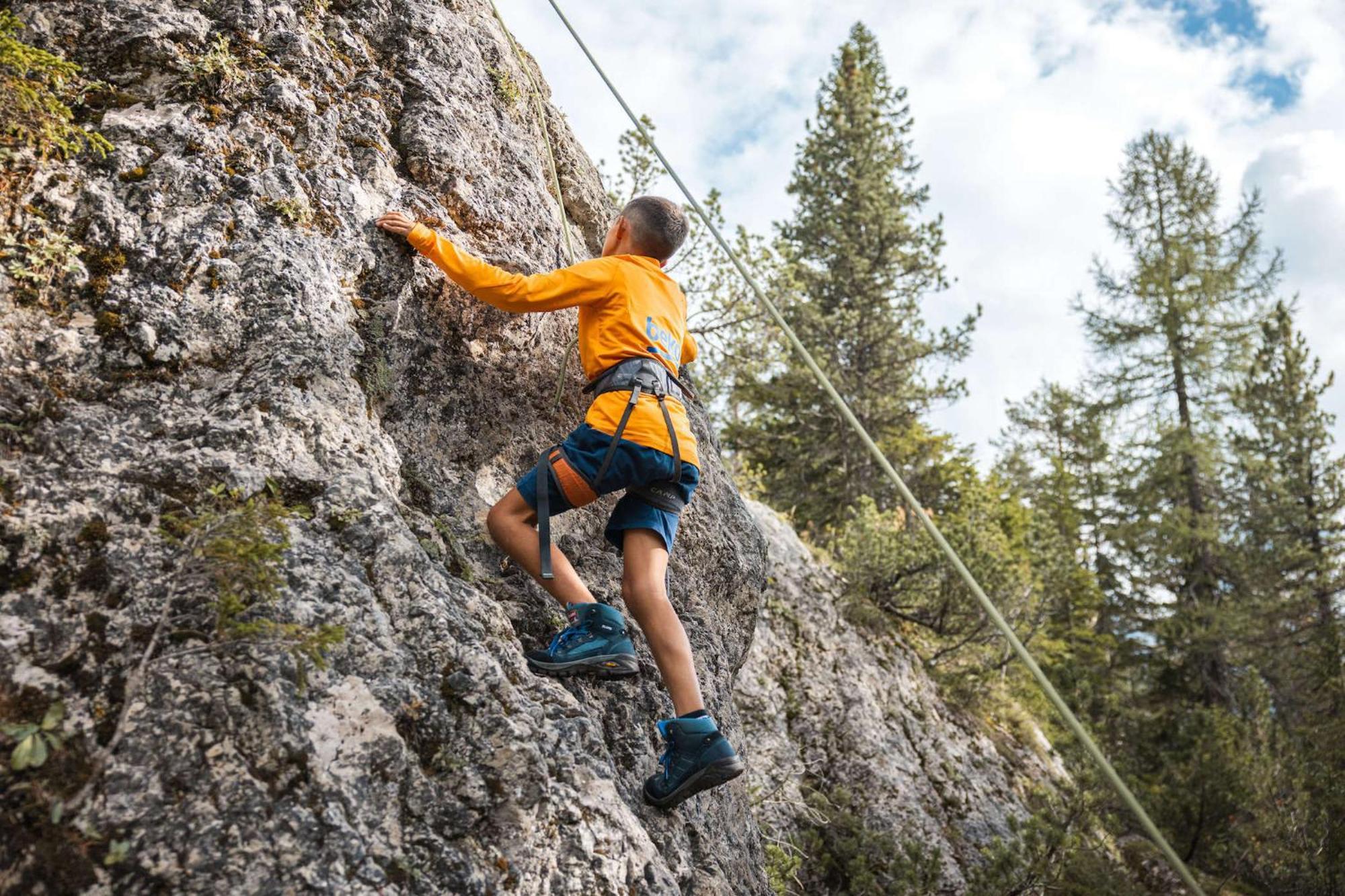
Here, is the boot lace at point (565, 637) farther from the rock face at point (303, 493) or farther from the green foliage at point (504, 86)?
the green foliage at point (504, 86)

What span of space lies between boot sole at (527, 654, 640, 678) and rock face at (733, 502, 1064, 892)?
400cm

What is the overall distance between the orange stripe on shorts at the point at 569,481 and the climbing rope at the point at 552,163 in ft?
2.69

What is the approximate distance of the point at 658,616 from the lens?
120 inches

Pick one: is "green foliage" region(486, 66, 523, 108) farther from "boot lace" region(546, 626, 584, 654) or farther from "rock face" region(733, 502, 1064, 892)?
"rock face" region(733, 502, 1064, 892)

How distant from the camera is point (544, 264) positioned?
4191 millimetres

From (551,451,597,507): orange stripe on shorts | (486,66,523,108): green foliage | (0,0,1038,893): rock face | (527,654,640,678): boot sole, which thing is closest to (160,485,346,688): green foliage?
(0,0,1038,893): rock face

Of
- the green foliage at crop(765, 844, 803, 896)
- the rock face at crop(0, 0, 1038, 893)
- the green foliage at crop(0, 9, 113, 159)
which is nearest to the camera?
the rock face at crop(0, 0, 1038, 893)

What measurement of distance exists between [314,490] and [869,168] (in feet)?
57.7

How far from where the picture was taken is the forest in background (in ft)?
28.6

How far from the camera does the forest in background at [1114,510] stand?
8.72 metres

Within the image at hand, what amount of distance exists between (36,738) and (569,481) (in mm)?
1746

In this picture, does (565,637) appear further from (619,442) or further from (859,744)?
(859,744)

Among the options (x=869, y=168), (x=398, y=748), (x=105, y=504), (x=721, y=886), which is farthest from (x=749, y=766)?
(x=869, y=168)

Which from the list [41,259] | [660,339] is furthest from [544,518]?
[41,259]
